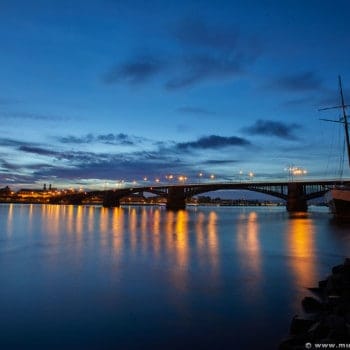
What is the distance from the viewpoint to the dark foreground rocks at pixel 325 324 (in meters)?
9.78

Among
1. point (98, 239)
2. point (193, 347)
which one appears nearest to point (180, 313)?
point (193, 347)

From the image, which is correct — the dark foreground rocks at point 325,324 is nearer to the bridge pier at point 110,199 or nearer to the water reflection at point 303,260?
the water reflection at point 303,260

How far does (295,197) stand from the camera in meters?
129

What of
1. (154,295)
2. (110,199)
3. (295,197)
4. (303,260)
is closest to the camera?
(154,295)

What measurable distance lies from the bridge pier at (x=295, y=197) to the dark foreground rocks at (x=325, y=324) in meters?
115

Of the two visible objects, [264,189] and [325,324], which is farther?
[264,189]

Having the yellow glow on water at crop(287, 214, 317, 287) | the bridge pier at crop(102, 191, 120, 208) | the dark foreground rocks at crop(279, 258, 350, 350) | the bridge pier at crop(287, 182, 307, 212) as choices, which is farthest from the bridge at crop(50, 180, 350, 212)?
the dark foreground rocks at crop(279, 258, 350, 350)

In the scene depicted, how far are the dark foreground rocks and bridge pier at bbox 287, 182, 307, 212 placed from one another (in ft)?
377

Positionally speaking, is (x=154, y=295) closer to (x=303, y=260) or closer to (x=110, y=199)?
(x=303, y=260)

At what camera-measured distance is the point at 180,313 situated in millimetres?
15602

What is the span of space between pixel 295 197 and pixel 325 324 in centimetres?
12290

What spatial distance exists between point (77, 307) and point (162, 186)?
134m

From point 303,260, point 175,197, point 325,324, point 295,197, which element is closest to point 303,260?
point 303,260

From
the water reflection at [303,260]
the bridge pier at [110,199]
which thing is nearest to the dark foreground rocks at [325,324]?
the water reflection at [303,260]
